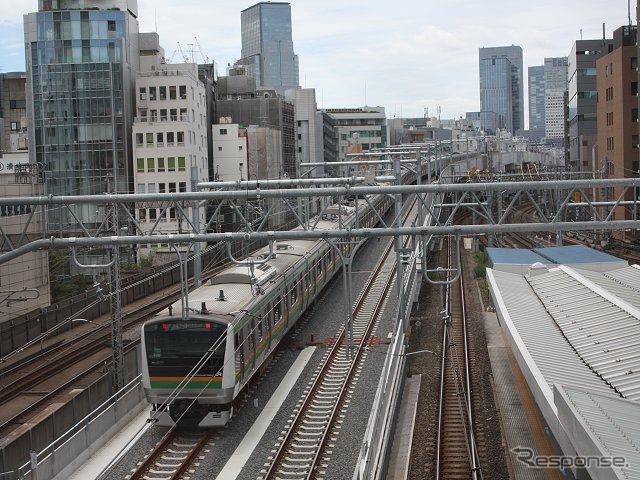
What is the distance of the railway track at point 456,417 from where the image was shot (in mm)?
11516

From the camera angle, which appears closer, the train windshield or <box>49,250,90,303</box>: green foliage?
the train windshield

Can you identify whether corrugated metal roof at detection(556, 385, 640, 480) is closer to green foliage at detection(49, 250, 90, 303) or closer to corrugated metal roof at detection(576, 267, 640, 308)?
corrugated metal roof at detection(576, 267, 640, 308)

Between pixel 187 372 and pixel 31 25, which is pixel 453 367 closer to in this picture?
pixel 187 372

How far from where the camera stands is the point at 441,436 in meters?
13.0

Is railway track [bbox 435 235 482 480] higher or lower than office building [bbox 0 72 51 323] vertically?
lower

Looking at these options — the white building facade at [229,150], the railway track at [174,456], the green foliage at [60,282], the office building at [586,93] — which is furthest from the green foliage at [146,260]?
the office building at [586,93]

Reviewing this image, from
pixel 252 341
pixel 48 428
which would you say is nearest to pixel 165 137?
pixel 252 341

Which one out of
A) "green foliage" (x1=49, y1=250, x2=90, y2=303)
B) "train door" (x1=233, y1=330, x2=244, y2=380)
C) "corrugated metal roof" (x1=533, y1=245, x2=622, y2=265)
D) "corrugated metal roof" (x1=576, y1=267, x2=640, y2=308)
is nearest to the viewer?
"train door" (x1=233, y1=330, x2=244, y2=380)

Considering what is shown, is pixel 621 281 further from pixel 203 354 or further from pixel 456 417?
pixel 203 354

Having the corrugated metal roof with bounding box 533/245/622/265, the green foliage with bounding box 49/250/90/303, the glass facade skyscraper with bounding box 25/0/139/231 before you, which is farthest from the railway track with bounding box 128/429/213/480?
the glass facade skyscraper with bounding box 25/0/139/231

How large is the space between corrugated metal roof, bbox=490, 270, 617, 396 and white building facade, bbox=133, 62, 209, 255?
23.7 m

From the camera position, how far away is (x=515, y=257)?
75.3 ft

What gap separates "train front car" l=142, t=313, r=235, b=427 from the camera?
1297cm

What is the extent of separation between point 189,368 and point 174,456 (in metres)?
1.36
